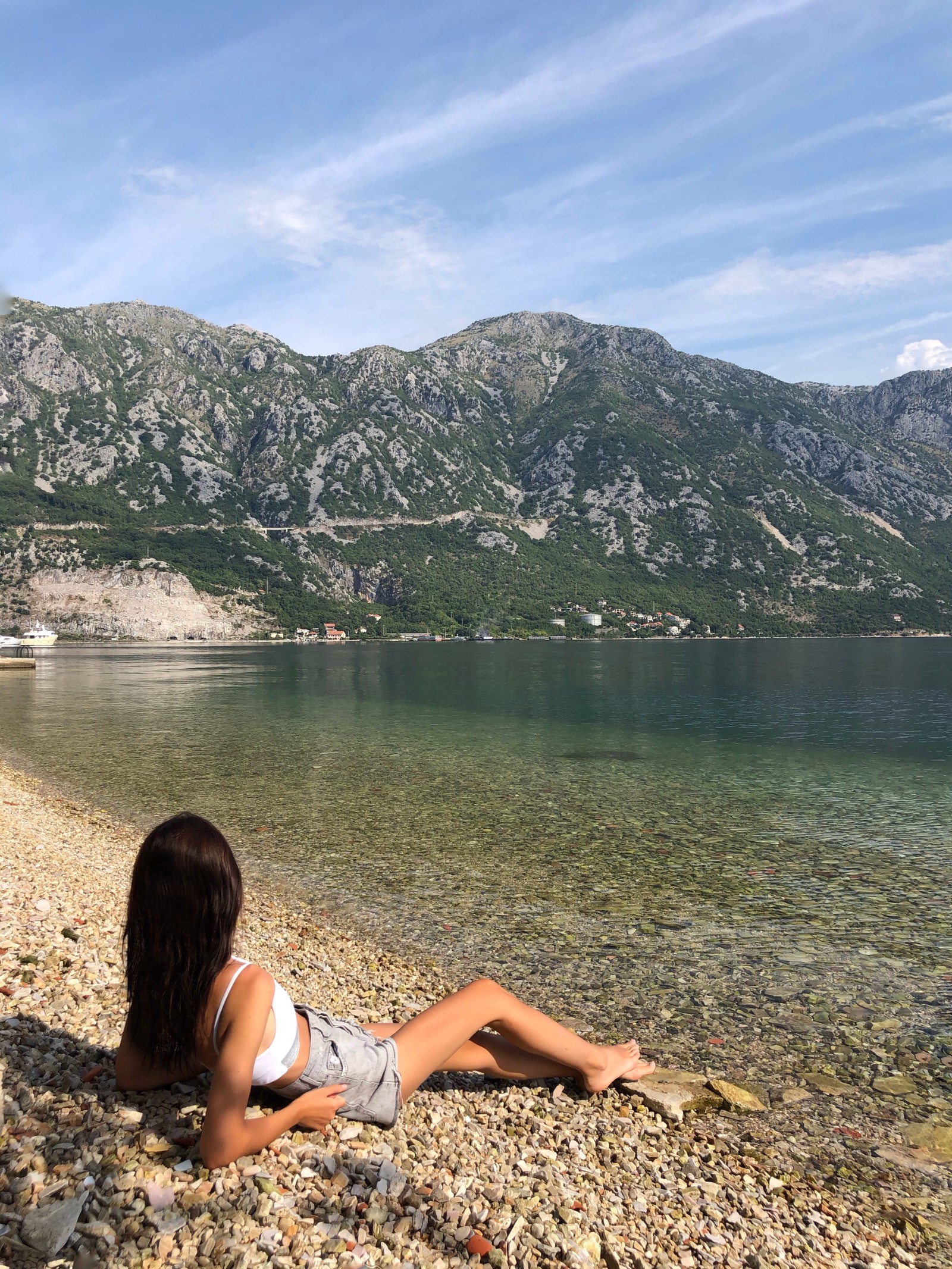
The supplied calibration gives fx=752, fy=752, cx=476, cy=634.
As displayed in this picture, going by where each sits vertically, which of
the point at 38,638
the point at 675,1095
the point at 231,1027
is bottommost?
the point at 675,1095

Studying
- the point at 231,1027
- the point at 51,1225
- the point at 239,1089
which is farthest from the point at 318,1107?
the point at 51,1225

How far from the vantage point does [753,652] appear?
13200 centimetres

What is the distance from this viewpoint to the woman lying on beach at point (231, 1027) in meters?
4.33

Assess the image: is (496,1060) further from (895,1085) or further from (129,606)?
(129,606)

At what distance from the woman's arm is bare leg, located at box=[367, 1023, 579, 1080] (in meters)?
1.32

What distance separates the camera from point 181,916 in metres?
4.39

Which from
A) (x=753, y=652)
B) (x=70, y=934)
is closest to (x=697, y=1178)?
(x=70, y=934)

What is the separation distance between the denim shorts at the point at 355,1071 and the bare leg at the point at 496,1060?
1.70ft

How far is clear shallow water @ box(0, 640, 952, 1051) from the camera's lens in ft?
36.7

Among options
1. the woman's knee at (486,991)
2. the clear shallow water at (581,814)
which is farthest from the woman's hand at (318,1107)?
the clear shallow water at (581,814)

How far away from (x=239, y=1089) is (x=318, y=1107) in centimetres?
73

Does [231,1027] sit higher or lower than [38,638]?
higher

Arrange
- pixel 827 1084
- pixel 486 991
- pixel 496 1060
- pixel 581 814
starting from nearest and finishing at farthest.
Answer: pixel 486 991 < pixel 496 1060 < pixel 827 1084 < pixel 581 814

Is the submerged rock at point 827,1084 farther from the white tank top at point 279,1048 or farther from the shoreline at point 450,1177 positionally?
the white tank top at point 279,1048
